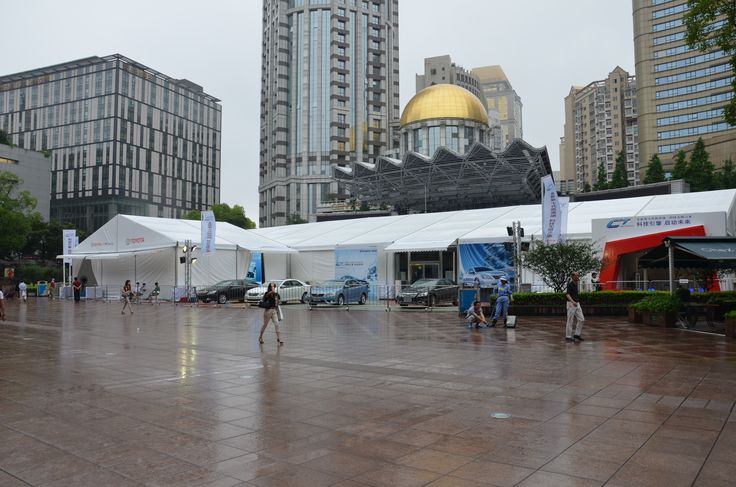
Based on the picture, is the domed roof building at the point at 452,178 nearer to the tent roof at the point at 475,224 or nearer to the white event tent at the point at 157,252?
the tent roof at the point at 475,224

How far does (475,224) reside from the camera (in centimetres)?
3219

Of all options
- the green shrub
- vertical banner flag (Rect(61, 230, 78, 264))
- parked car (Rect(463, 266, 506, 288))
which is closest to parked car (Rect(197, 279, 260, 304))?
parked car (Rect(463, 266, 506, 288))

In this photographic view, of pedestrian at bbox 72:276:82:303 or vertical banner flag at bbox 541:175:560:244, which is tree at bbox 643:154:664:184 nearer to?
vertical banner flag at bbox 541:175:560:244

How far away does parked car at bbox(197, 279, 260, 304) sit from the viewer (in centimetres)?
3117

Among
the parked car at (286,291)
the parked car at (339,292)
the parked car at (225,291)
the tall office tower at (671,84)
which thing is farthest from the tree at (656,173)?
the parked car at (225,291)

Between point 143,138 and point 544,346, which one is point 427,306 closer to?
point 544,346

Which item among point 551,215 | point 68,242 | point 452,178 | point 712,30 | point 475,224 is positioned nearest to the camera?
point 712,30

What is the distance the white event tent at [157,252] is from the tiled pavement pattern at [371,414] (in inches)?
866

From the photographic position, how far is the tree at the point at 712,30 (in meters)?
11.3

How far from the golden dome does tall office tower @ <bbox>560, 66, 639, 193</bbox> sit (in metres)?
59.6

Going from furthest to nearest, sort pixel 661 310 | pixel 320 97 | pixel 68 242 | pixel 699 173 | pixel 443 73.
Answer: pixel 443 73, pixel 320 97, pixel 699 173, pixel 68 242, pixel 661 310

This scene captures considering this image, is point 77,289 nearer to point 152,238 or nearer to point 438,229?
point 152,238

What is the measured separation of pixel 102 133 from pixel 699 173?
107m

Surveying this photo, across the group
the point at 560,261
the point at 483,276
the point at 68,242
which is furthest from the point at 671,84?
the point at 68,242
